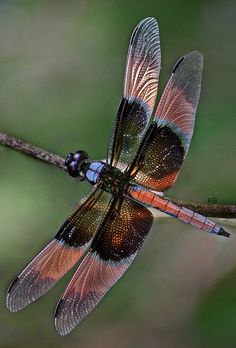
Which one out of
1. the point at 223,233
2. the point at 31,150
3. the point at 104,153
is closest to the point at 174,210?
the point at 223,233

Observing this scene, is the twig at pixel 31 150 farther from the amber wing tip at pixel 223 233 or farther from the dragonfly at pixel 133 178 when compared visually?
the amber wing tip at pixel 223 233

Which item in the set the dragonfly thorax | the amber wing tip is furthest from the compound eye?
the amber wing tip

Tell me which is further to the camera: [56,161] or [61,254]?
[56,161]

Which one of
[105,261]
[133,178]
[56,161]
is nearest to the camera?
[105,261]

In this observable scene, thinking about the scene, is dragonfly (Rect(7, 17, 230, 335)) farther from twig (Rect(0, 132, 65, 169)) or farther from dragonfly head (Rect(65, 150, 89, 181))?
twig (Rect(0, 132, 65, 169))

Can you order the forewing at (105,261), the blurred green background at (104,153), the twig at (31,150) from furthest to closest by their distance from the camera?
the twig at (31,150) → the blurred green background at (104,153) → the forewing at (105,261)

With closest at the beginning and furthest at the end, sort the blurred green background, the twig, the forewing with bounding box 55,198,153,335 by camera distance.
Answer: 1. the forewing with bounding box 55,198,153,335
2. the blurred green background
3. the twig

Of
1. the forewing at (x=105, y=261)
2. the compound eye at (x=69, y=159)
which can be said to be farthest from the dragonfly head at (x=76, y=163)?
the forewing at (x=105, y=261)

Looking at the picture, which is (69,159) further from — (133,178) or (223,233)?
(223,233)
